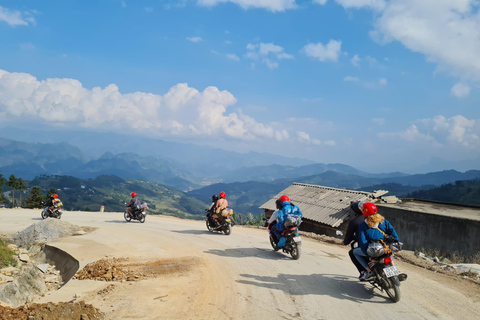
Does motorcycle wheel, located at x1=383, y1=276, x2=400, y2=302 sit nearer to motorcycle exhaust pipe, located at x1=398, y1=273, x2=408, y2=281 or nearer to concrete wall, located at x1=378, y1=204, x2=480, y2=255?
motorcycle exhaust pipe, located at x1=398, y1=273, x2=408, y2=281

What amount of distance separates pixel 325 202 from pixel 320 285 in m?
16.4

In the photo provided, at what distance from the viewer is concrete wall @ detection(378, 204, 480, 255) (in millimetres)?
14469

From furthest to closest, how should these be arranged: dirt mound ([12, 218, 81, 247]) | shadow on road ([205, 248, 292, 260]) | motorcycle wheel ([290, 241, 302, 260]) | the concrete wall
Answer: the concrete wall < dirt mound ([12, 218, 81, 247]) < shadow on road ([205, 248, 292, 260]) < motorcycle wheel ([290, 241, 302, 260])

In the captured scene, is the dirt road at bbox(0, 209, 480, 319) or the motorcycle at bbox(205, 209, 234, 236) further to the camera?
the motorcycle at bbox(205, 209, 234, 236)

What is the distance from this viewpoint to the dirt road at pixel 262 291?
5820mm

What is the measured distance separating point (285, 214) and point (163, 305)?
15.5 feet

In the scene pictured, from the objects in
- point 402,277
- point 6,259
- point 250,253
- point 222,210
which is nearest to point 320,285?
point 402,277

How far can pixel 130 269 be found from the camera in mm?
8461

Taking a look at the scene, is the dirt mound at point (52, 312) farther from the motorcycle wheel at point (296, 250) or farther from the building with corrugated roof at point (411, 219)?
the building with corrugated roof at point (411, 219)

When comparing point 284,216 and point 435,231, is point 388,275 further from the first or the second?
point 435,231

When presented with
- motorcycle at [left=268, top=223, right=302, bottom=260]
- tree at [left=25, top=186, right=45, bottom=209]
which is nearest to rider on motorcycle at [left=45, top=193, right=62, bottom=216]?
motorcycle at [left=268, top=223, right=302, bottom=260]

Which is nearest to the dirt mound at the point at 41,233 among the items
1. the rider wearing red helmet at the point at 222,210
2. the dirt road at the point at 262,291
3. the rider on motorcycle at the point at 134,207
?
the dirt road at the point at 262,291

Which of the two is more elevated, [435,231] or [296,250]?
[435,231]

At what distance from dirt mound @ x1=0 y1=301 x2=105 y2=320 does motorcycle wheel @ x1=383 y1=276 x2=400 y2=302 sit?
546cm
